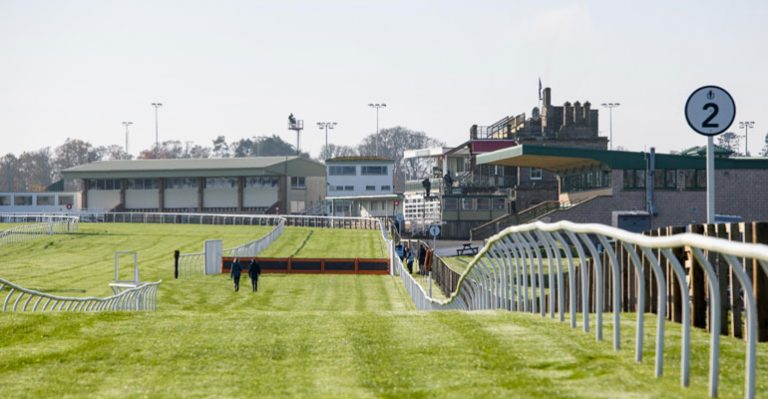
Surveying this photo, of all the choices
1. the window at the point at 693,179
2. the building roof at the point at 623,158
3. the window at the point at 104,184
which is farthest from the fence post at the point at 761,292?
the window at the point at 104,184

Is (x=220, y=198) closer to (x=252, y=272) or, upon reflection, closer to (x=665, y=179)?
(x=665, y=179)

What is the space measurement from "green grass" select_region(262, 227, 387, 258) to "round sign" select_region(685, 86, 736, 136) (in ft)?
142

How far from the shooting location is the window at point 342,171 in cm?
11525

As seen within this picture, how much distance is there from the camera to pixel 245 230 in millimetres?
79062

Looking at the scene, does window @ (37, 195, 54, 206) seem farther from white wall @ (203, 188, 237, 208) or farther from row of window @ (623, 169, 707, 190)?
row of window @ (623, 169, 707, 190)

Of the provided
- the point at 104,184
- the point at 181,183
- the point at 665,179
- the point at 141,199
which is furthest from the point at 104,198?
the point at 665,179

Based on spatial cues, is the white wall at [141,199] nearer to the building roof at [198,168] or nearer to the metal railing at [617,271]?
the building roof at [198,168]

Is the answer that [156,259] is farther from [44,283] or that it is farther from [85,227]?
[85,227]

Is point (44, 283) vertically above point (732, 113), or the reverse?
point (732, 113)

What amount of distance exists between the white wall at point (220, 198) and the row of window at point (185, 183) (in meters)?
0.38

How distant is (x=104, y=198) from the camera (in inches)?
A: 4503

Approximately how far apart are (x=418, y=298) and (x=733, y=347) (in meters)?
22.2

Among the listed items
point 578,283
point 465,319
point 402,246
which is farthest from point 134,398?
point 402,246

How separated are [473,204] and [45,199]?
70414 millimetres
